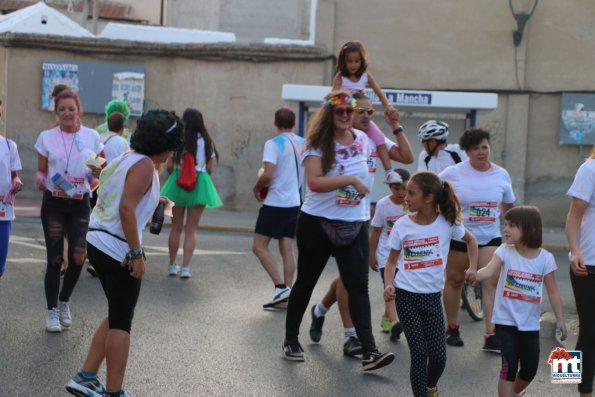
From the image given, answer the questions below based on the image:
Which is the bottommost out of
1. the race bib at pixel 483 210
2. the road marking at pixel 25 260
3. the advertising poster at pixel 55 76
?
the road marking at pixel 25 260

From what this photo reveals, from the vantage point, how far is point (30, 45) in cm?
2162

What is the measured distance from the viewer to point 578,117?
21.0 m

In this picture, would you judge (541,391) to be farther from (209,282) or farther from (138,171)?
(209,282)

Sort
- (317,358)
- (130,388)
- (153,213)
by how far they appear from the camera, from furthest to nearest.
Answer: (317,358) → (130,388) → (153,213)

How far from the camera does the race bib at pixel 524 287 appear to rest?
20.0 feet

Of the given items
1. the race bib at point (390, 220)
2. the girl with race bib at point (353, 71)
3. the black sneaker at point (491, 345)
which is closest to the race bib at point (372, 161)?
the girl with race bib at point (353, 71)

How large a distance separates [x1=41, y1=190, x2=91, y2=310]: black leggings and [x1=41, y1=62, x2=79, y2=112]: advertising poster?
46.1 ft

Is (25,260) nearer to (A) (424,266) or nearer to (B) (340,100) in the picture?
(B) (340,100)

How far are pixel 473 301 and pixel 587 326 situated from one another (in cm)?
360

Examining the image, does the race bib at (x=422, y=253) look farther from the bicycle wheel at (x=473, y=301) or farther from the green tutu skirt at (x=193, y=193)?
the green tutu skirt at (x=193, y=193)

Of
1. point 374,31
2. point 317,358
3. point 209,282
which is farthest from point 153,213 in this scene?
point 374,31

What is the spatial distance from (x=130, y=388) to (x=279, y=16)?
981 inches

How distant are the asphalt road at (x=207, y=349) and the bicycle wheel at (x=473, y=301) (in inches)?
3.5

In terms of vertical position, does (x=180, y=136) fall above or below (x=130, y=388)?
above
